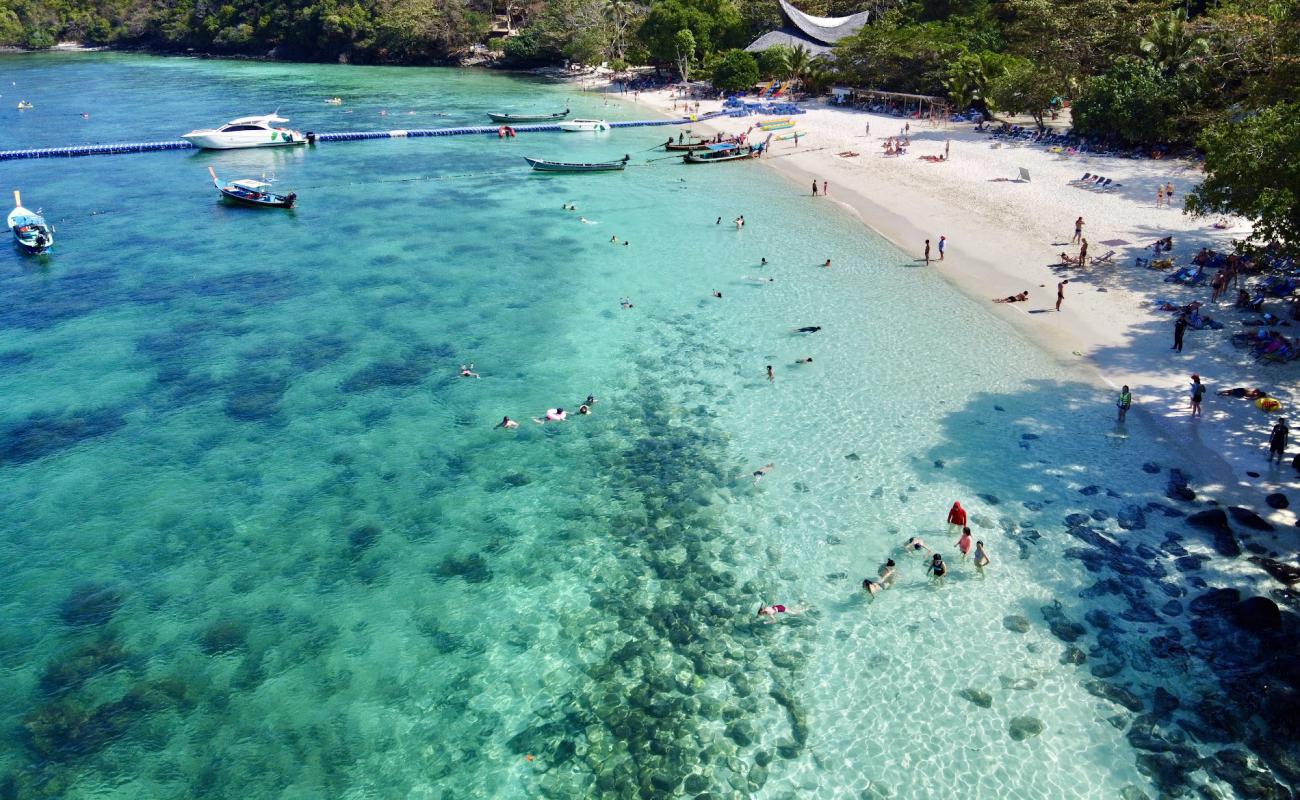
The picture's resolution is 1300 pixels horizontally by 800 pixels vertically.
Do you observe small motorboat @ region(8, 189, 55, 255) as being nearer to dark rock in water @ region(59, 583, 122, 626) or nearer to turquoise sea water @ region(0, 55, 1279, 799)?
turquoise sea water @ region(0, 55, 1279, 799)

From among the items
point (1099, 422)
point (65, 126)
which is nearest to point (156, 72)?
point (65, 126)

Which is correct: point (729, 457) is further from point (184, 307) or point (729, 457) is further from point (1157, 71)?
point (1157, 71)

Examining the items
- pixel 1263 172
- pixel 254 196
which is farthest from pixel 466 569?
pixel 254 196

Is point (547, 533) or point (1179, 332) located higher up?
point (1179, 332)

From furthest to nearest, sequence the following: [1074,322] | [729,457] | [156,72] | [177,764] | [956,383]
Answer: [156,72], [1074,322], [956,383], [729,457], [177,764]

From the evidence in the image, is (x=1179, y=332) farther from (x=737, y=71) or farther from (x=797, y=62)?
(x=737, y=71)

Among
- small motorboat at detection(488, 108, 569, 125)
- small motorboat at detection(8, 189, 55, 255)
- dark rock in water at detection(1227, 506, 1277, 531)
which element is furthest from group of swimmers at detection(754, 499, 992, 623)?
small motorboat at detection(488, 108, 569, 125)
